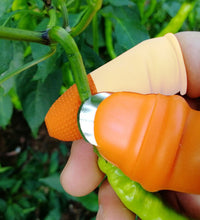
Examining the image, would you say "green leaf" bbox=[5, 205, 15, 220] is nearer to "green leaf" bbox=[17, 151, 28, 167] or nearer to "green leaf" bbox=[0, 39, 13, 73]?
"green leaf" bbox=[17, 151, 28, 167]

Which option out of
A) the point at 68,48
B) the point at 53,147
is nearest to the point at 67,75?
the point at 68,48

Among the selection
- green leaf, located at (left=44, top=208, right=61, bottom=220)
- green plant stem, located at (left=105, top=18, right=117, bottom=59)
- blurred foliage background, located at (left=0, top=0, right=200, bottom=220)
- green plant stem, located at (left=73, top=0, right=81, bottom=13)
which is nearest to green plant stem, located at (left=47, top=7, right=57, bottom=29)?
blurred foliage background, located at (left=0, top=0, right=200, bottom=220)

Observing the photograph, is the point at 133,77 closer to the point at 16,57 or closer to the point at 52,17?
the point at 52,17

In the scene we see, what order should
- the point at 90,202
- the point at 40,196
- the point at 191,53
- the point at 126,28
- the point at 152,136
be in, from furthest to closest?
the point at 40,196 → the point at 90,202 → the point at 126,28 → the point at 191,53 → the point at 152,136

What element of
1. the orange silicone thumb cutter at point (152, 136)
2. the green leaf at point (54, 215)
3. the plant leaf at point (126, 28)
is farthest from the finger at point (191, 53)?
the green leaf at point (54, 215)

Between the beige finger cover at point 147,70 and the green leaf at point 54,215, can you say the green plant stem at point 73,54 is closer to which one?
the beige finger cover at point 147,70

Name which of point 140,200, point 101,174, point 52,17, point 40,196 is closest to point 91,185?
point 101,174

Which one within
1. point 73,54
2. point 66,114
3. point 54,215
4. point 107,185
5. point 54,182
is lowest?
point 54,215

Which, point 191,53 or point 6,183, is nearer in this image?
point 191,53
